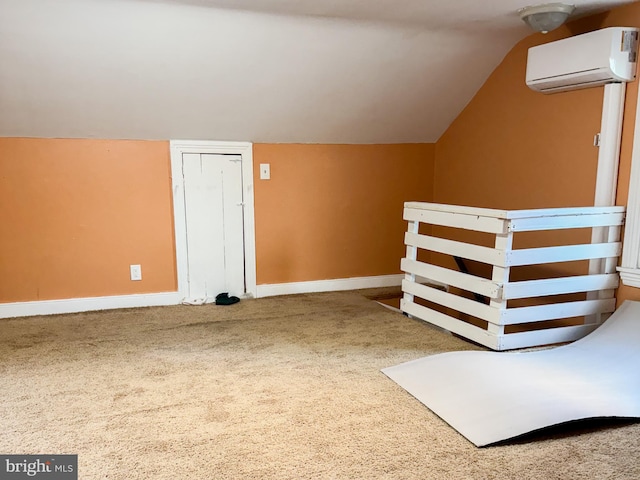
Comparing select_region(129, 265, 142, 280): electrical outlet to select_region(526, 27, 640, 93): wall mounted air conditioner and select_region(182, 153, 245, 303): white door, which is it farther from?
select_region(526, 27, 640, 93): wall mounted air conditioner

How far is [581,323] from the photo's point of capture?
9.58ft

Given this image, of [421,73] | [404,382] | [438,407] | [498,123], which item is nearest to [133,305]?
[404,382]

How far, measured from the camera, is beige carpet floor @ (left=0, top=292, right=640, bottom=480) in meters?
1.60

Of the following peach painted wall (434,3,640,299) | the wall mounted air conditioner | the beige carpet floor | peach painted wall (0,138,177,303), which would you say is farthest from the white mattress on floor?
peach painted wall (0,138,177,303)

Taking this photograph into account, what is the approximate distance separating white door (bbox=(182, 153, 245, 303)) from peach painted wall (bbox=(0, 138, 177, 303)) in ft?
0.50

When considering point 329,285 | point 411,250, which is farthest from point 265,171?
point 411,250

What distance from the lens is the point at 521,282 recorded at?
2443 mm

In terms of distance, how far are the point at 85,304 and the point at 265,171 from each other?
1557 millimetres

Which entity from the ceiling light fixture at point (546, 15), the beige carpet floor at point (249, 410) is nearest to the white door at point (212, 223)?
the beige carpet floor at point (249, 410)

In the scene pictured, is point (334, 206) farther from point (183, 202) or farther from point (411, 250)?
point (183, 202)

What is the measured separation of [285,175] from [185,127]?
0.81 meters

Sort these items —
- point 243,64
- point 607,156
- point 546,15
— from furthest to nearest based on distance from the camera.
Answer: point 243,64
point 607,156
point 546,15

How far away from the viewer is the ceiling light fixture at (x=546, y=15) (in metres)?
2.54

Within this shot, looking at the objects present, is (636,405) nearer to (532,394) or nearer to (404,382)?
(532,394)
